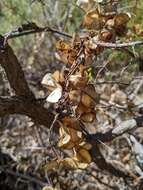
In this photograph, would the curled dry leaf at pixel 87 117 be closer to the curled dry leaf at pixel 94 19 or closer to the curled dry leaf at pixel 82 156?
the curled dry leaf at pixel 82 156

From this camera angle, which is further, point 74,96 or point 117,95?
point 117,95

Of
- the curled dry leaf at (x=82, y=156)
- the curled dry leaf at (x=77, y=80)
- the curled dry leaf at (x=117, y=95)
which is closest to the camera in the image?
the curled dry leaf at (x=77, y=80)

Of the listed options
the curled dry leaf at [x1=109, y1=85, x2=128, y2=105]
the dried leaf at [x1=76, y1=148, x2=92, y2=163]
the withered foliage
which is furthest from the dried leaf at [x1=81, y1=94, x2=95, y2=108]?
the curled dry leaf at [x1=109, y1=85, x2=128, y2=105]

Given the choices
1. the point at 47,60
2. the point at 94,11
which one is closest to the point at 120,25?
the point at 94,11

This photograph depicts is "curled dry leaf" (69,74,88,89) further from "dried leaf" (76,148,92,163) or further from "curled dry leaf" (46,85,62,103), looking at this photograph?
"dried leaf" (76,148,92,163)

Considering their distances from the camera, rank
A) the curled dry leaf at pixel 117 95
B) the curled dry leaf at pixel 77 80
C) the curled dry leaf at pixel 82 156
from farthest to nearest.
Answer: the curled dry leaf at pixel 117 95 < the curled dry leaf at pixel 82 156 < the curled dry leaf at pixel 77 80

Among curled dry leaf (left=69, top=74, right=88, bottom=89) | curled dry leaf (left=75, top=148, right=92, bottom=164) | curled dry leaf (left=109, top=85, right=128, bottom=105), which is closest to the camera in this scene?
curled dry leaf (left=69, top=74, right=88, bottom=89)

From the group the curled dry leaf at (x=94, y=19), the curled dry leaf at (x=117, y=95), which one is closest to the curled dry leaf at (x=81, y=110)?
the curled dry leaf at (x=94, y=19)

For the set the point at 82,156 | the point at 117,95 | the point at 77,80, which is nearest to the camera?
the point at 77,80

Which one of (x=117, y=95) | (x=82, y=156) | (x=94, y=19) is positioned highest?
(x=94, y=19)

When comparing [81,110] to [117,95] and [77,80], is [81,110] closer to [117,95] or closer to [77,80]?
[77,80]

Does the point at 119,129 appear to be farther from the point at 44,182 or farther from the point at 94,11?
the point at 44,182

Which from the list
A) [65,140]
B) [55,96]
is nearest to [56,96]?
[55,96]
